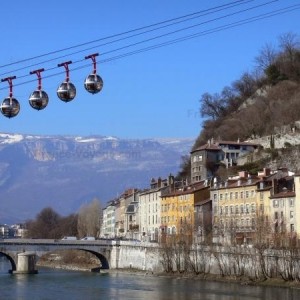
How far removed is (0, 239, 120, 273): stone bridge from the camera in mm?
82000

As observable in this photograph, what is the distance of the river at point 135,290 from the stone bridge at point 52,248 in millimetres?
15203

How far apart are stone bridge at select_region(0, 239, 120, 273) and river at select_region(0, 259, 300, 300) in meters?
15.2

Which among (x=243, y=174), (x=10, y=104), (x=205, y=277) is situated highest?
(x=243, y=174)

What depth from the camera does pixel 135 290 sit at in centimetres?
5356

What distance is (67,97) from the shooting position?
1791cm

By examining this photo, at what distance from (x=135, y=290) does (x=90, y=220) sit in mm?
74130

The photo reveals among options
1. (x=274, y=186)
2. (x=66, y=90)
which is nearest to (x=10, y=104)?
(x=66, y=90)

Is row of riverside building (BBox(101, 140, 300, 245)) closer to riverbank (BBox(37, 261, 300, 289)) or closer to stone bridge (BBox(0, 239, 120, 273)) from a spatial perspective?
riverbank (BBox(37, 261, 300, 289))

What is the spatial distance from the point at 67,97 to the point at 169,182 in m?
75.7

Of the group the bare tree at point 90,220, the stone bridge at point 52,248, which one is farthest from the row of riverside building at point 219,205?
the bare tree at point 90,220

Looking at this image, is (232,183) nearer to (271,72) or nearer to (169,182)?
(169,182)

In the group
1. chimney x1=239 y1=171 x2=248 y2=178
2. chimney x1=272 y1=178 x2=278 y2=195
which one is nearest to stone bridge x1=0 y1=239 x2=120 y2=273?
chimney x1=239 y1=171 x2=248 y2=178

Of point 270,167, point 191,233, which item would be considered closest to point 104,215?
point 270,167

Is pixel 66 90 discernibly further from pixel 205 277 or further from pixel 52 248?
pixel 52 248
